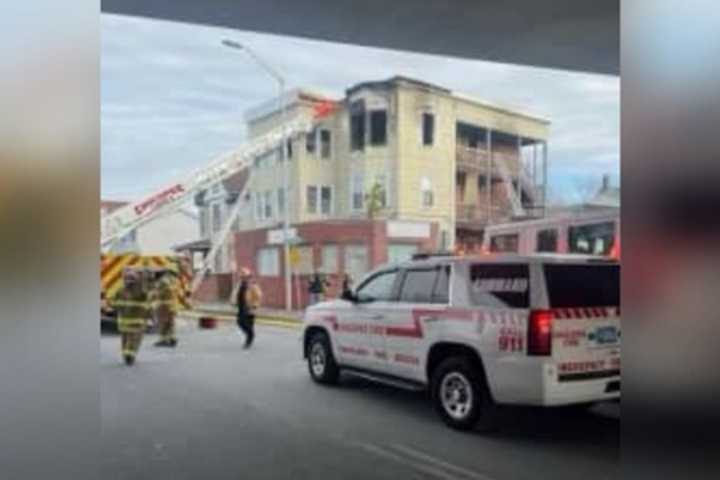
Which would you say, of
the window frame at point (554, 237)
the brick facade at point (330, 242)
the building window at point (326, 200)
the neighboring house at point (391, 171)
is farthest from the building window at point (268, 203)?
the window frame at point (554, 237)

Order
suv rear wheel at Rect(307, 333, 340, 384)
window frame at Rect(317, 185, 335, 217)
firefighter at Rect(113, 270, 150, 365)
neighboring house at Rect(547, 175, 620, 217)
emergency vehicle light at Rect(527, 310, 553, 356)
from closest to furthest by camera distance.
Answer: neighboring house at Rect(547, 175, 620, 217), emergency vehicle light at Rect(527, 310, 553, 356), firefighter at Rect(113, 270, 150, 365), window frame at Rect(317, 185, 335, 217), suv rear wheel at Rect(307, 333, 340, 384)

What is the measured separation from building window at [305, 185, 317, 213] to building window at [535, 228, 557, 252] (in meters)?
1.42

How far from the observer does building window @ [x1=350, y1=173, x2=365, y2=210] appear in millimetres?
4469

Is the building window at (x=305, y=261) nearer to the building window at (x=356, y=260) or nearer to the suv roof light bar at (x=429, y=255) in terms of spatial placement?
the building window at (x=356, y=260)

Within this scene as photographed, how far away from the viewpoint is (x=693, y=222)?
2023mm

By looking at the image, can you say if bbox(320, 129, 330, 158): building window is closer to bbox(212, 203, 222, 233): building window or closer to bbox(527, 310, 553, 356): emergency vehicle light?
bbox(212, 203, 222, 233): building window

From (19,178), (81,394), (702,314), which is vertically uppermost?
(19,178)

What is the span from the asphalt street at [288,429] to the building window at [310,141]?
51.1 inches

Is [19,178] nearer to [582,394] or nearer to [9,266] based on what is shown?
[9,266]

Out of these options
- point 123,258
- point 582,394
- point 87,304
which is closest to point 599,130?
point 582,394

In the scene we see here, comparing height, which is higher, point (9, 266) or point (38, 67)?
point (38, 67)

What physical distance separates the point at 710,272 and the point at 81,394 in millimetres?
1859

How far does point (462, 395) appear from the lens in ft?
14.6

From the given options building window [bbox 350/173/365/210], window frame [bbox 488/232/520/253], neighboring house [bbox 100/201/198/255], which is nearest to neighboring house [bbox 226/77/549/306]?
building window [bbox 350/173/365/210]
